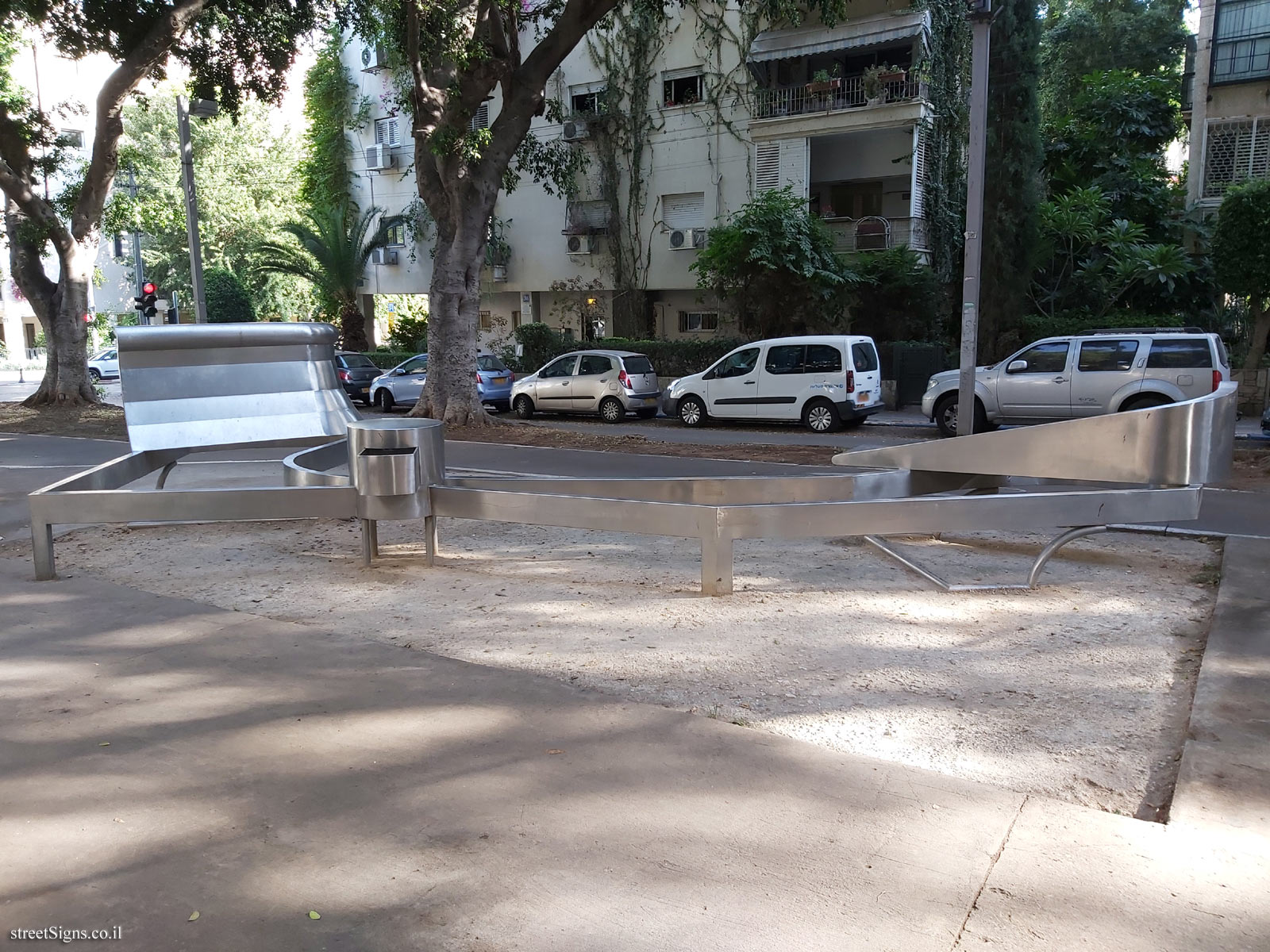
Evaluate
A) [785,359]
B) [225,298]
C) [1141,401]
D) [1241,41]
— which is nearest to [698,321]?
[785,359]

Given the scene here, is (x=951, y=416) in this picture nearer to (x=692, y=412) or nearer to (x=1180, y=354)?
(x=1180, y=354)

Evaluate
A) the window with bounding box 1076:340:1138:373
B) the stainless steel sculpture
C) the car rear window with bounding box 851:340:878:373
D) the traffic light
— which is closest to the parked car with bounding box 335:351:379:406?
the traffic light

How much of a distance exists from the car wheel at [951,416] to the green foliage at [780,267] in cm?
577

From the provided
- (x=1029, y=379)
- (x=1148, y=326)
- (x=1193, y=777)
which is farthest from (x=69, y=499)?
(x=1148, y=326)

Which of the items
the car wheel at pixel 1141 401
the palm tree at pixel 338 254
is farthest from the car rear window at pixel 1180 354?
the palm tree at pixel 338 254

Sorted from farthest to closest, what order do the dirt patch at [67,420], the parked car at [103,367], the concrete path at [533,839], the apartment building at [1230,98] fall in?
the parked car at [103,367], the apartment building at [1230,98], the dirt patch at [67,420], the concrete path at [533,839]

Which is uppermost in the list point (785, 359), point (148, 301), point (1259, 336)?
point (148, 301)

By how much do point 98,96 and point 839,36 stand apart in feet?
55.4

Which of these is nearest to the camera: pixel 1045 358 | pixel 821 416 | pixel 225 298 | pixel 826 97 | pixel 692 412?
pixel 1045 358

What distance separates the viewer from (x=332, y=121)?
1415 inches

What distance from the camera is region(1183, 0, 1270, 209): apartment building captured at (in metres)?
22.2

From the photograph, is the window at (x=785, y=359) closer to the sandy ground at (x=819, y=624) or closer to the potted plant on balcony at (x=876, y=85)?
the potted plant on balcony at (x=876, y=85)

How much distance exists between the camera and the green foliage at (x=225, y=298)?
38.2 m

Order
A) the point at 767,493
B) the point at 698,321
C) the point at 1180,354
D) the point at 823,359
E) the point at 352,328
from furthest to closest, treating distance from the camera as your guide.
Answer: the point at 352,328
the point at 698,321
the point at 823,359
the point at 1180,354
the point at 767,493
